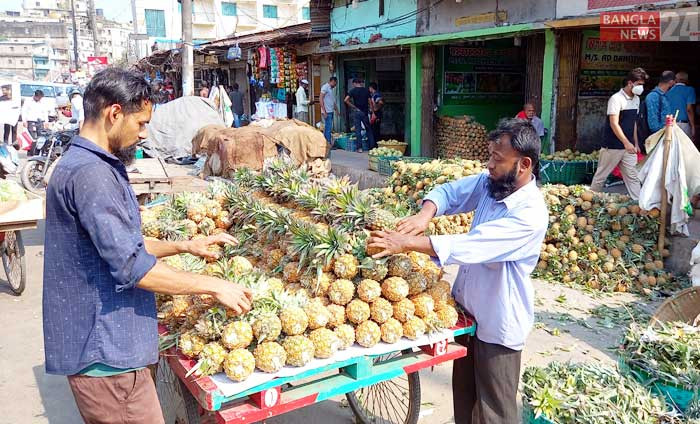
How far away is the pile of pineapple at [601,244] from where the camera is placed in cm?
650

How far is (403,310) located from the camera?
112 inches

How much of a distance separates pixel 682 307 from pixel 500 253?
2478mm

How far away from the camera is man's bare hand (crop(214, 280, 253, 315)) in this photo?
2359mm

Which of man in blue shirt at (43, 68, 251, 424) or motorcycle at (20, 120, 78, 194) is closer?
man in blue shirt at (43, 68, 251, 424)

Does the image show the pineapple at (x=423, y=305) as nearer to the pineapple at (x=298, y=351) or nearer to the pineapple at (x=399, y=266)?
the pineapple at (x=399, y=266)

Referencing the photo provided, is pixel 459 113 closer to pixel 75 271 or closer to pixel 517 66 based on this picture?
pixel 517 66

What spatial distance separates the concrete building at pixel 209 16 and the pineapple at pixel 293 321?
49.0 m

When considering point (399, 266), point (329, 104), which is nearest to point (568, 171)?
point (399, 266)

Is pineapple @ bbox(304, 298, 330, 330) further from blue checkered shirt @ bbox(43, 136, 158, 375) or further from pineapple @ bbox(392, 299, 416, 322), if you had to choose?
blue checkered shirt @ bbox(43, 136, 158, 375)

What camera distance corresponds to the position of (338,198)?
131 inches

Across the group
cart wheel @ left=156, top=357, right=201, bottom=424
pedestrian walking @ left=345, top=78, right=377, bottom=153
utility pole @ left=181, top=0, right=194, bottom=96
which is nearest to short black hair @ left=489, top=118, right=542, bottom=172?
cart wheel @ left=156, top=357, right=201, bottom=424

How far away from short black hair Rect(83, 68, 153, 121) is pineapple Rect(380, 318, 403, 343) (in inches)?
61.2

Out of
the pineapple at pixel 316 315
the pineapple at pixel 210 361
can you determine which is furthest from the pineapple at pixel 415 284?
the pineapple at pixel 210 361

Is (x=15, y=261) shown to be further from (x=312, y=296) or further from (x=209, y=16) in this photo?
(x=209, y=16)
